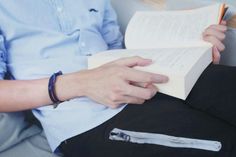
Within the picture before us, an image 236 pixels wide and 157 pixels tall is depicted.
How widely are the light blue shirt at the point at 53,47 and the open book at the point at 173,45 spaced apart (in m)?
0.12

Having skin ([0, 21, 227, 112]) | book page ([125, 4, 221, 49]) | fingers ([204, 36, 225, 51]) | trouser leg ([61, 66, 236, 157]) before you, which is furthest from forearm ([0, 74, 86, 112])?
fingers ([204, 36, 225, 51])

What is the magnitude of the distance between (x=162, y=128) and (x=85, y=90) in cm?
20

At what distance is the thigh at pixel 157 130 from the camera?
676 millimetres

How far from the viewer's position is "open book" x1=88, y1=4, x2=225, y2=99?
71 cm

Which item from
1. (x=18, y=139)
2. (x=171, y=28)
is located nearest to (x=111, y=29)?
(x=171, y=28)

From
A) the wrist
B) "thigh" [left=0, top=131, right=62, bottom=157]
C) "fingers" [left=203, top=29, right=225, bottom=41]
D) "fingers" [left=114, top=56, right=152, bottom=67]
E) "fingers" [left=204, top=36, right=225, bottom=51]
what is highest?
"fingers" [left=203, top=29, right=225, bottom=41]

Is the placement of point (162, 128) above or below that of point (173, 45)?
below

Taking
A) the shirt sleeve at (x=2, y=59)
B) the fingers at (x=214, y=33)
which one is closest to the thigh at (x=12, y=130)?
the shirt sleeve at (x=2, y=59)

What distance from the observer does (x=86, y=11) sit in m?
1.02

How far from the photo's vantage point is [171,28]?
94 cm

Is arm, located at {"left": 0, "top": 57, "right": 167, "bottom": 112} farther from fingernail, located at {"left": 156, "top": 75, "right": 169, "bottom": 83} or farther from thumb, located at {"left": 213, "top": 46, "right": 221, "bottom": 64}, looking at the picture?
thumb, located at {"left": 213, "top": 46, "right": 221, "bottom": 64}

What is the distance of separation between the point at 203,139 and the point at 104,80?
0.82 feet

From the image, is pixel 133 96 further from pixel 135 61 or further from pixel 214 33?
pixel 214 33

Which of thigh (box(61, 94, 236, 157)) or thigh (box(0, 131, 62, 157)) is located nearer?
thigh (box(61, 94, 236, 157))
